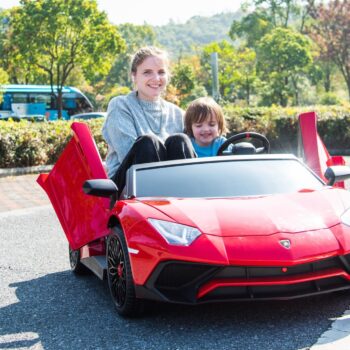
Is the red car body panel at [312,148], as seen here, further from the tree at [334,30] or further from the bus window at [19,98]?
the tree at [334,30]

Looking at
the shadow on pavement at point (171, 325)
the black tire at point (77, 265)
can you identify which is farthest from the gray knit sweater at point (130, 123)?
the shadow on pavement at point (171, 325)

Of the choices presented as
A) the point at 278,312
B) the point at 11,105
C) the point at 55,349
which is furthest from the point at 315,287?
the point at 11,105

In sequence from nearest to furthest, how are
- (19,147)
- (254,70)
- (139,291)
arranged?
(139,291), (19,147), (254,70)

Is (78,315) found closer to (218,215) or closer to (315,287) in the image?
(218,215)

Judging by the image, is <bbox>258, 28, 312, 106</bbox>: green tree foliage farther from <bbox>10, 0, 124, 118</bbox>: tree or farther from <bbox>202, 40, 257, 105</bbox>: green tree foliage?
<bbox>10, 0, 124, 118</bbox>: tree

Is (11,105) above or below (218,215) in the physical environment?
below

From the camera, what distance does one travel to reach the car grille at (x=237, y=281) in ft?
11.3

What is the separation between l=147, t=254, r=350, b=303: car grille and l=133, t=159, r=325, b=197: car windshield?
742 mm

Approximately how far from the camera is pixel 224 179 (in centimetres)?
426

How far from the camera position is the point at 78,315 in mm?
4172

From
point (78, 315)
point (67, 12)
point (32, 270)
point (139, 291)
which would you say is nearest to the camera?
point (139, 291)

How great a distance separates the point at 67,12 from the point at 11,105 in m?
9.41

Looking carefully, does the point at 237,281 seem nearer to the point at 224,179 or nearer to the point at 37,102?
the point at 224,179

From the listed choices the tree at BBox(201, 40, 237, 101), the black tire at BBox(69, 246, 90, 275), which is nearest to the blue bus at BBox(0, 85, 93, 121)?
the tree at BBox(201, 40, 237, 101)
